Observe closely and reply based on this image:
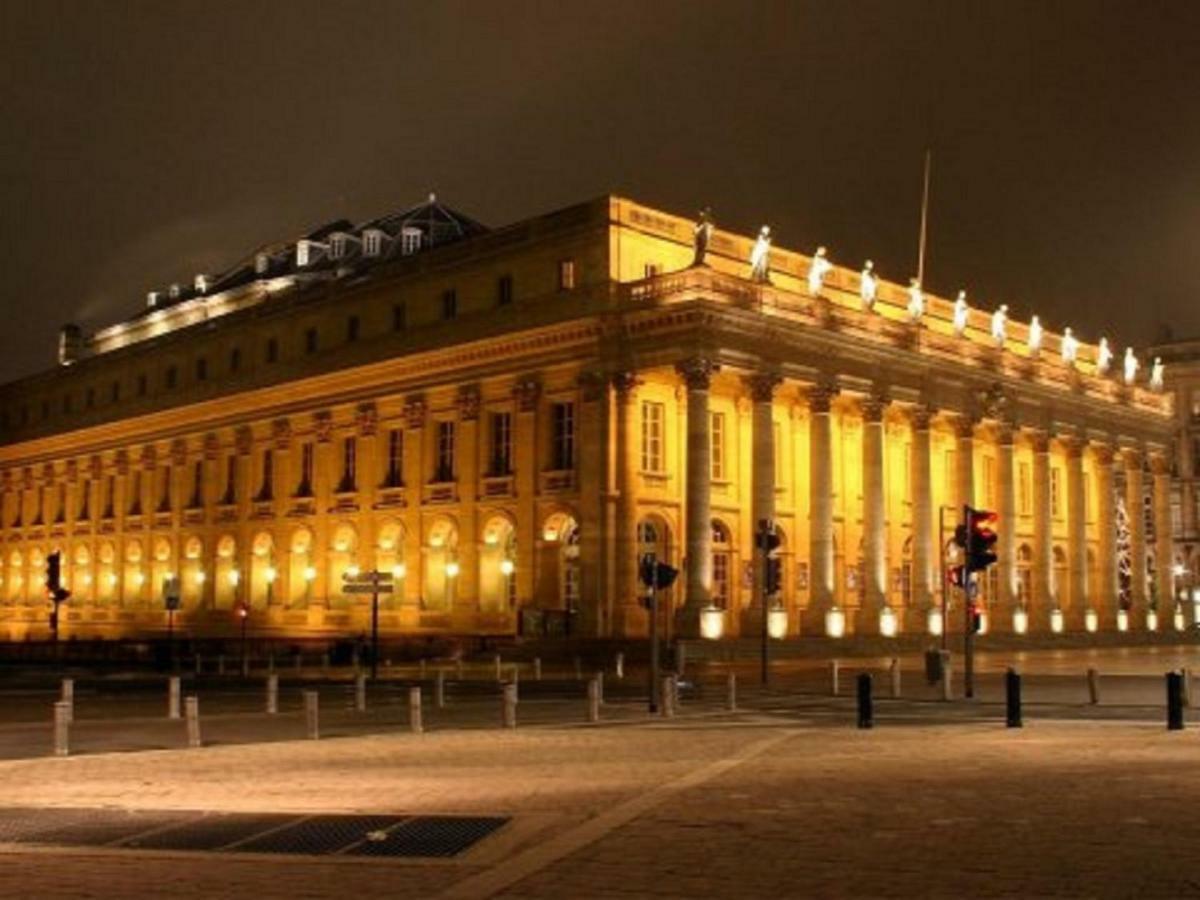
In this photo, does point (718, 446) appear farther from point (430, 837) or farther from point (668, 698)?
point (430, 837)

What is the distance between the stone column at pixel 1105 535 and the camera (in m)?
80.6

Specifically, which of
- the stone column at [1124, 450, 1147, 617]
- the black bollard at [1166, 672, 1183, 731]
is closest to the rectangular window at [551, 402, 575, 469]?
the black bollard at [1166, 672, 1183, 731]

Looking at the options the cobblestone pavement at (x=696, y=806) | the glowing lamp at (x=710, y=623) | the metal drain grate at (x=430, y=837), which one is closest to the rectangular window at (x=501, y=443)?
the glowing lamp at (x=710, y=623)

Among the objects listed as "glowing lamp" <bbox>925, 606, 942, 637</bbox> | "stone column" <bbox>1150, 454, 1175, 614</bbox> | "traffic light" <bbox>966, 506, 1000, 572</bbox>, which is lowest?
"glowing lamp" <bbox>925, 606, 942, 637</bbox>

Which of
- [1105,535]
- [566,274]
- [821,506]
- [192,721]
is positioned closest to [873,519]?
[821,506]

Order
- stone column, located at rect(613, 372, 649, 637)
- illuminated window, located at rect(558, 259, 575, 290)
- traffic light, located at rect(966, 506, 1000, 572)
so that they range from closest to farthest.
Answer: traffic light, located at rect(966, 506, 1000, 572) → stone column, located at rect(613, 372, 649, 637) → illuminated window, located at rect(558, 259, 575, 290)

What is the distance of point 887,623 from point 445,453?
19.5 m

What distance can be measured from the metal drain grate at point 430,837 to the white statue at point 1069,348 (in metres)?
71.5

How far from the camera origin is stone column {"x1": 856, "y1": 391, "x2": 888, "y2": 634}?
2436 inches

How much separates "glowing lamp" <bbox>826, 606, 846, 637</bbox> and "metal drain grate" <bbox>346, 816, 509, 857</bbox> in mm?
46003

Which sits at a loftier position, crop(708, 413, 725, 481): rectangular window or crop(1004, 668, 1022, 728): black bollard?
crop(708, 413, 725, 481): rectangular window

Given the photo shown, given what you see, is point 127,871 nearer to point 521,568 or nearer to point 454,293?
point 521,568

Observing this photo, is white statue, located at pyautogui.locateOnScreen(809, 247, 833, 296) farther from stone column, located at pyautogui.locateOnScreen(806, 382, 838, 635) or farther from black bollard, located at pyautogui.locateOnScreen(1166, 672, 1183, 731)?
black bollard, located at pyautogui.locateOnScreen(1166, 672, 1183, 731)

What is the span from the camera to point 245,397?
249ft
